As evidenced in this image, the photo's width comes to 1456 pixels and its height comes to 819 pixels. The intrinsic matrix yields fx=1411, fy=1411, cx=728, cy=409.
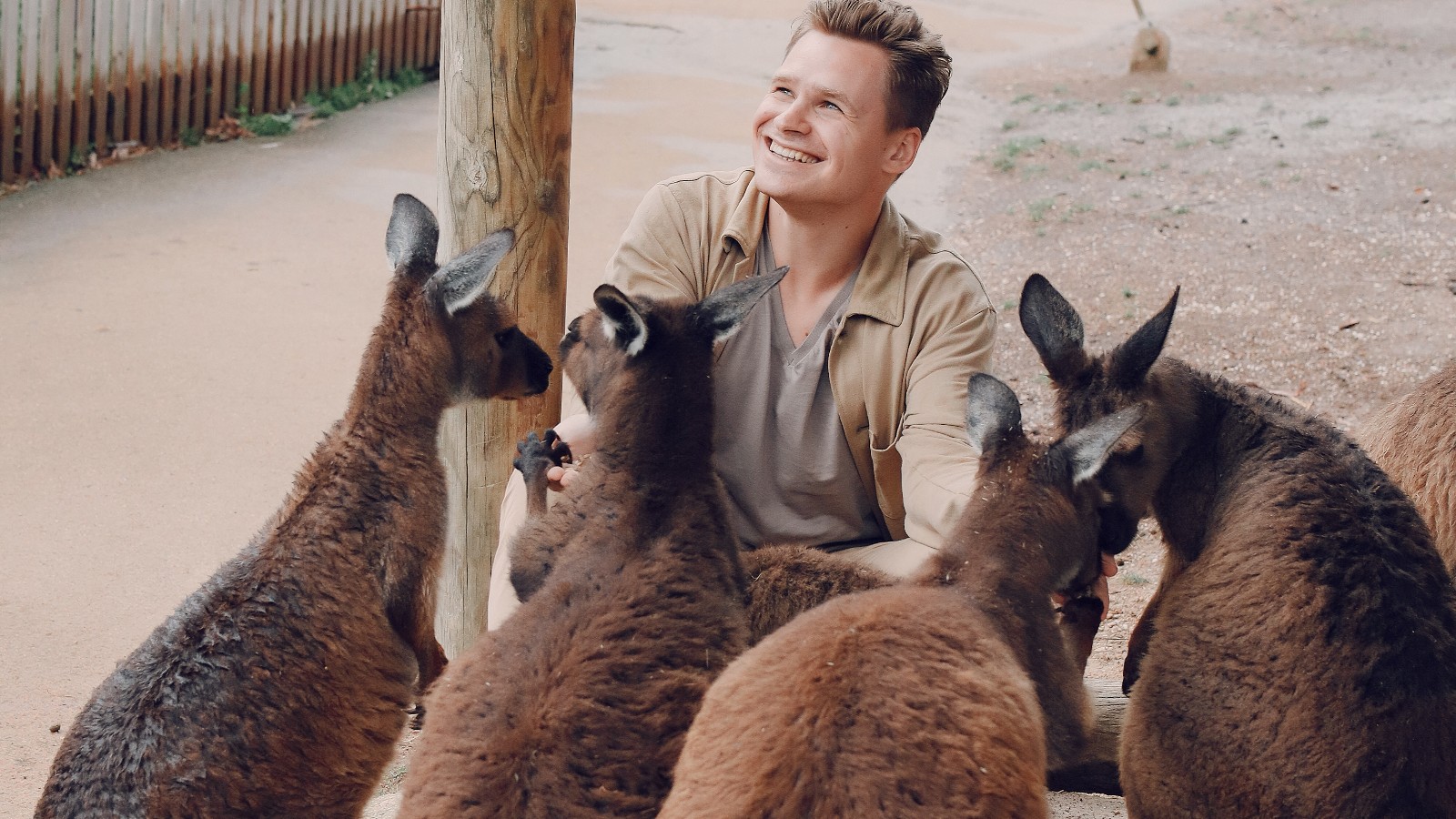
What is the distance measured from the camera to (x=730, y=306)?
4160 mm

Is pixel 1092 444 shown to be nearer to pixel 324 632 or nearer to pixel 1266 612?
pixel 1266 612

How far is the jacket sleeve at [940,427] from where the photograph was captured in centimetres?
446

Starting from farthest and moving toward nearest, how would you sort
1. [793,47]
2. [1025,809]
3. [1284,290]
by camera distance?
1. [1284,290]
2. [793,47]
3. [1025,809]

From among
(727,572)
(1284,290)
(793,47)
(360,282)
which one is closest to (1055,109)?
(1284,290)

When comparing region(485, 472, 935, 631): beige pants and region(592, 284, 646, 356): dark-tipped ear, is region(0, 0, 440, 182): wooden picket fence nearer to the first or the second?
region(485, 472, 935, 631): beige pants

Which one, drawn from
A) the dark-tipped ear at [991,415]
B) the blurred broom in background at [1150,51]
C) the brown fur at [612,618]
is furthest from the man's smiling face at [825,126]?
the blurred broom in background at [1150,51]

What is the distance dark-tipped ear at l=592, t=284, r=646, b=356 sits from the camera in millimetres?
3961

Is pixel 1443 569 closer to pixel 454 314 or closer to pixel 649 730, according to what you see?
pixel 649 730

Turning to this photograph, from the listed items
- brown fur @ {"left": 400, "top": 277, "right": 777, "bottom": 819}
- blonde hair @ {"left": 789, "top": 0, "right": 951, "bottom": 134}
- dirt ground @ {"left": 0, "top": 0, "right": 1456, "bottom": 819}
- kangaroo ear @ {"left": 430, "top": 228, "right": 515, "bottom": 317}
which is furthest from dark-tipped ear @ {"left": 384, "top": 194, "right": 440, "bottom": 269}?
dirt ground @ {"left": 0, "top": 0, "right": 1456, "bottom": 819}

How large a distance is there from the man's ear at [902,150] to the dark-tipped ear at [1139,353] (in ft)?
3.39

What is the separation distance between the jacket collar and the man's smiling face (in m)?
0.22

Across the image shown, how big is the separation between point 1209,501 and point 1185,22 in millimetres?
21363

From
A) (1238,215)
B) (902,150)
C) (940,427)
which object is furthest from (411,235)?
(1238,215)

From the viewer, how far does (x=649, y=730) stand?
3365 millimetres
